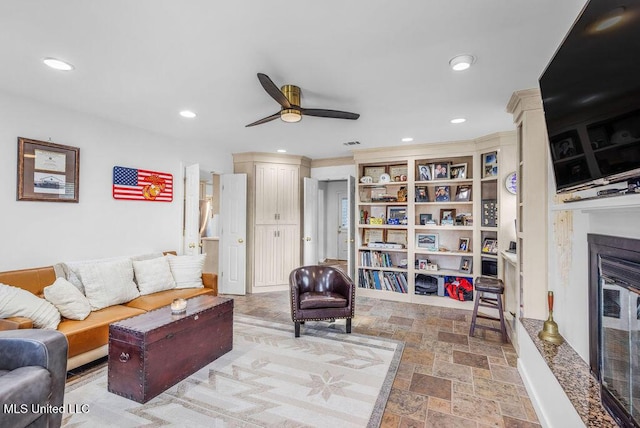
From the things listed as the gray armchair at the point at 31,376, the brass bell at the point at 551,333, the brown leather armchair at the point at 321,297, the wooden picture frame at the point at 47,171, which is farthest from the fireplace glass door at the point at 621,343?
the wooden picture frame at the point at 47,171

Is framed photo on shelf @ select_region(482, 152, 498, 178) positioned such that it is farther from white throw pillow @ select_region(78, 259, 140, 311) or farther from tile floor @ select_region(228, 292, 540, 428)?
white throw pillow @ select_region(78, 259, 140, 311)

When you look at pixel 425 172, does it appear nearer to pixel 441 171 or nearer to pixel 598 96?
pixel 441 171

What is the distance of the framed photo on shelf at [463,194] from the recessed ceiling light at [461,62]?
8.39 ft

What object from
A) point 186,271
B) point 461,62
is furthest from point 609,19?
point 186,271

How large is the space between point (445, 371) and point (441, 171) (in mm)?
2863

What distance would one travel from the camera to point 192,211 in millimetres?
4156

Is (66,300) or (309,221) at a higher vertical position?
(309,221)

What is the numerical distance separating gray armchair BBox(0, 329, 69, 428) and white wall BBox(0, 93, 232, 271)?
1.46 metres

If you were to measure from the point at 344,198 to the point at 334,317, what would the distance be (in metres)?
5.00

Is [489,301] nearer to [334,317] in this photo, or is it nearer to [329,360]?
[334,317]

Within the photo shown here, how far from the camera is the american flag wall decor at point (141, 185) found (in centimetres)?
356

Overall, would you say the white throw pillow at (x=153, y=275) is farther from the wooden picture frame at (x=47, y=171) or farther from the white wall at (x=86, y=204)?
the wooden picture frame at (x=47, y=171)

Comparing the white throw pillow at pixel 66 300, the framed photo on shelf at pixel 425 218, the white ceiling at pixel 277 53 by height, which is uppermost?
the white ceiling at pixel 277 53

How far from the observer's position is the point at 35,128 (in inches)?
113
